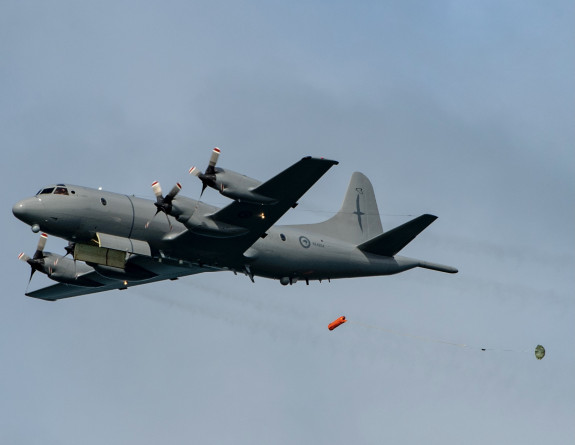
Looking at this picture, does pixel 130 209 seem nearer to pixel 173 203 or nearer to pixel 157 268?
pixel 173 203

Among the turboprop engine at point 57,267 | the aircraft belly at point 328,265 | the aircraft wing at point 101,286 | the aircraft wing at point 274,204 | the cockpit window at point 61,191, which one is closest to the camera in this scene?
the aircraft wing at point 274,204

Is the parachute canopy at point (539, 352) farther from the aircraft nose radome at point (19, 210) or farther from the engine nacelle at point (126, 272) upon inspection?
the aircraft nose radome at point (19, 210)

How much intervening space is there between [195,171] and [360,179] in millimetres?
12152

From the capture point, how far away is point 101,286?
149 ft

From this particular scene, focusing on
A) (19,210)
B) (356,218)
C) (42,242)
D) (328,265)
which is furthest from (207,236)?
(356,218)

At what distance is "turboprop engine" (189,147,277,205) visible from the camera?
123ft

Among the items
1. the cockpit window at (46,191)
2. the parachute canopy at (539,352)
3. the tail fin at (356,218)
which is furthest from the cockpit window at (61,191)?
the parachute canopy at (539,352)

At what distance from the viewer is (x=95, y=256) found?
130ft

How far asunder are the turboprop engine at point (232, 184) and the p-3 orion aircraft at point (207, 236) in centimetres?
4

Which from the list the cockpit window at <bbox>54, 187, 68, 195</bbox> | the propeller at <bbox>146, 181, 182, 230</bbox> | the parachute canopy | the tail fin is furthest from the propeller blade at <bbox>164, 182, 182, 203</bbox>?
the parachute canopy

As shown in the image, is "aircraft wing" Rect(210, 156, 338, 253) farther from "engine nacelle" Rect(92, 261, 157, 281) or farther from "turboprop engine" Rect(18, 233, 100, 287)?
"turboprop engine" Rect(18, 233, 100, 287)

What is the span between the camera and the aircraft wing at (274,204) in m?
36.9

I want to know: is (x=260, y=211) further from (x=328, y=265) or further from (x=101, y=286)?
(x=101, y=286)

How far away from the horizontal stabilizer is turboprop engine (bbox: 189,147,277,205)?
21.4 feet
